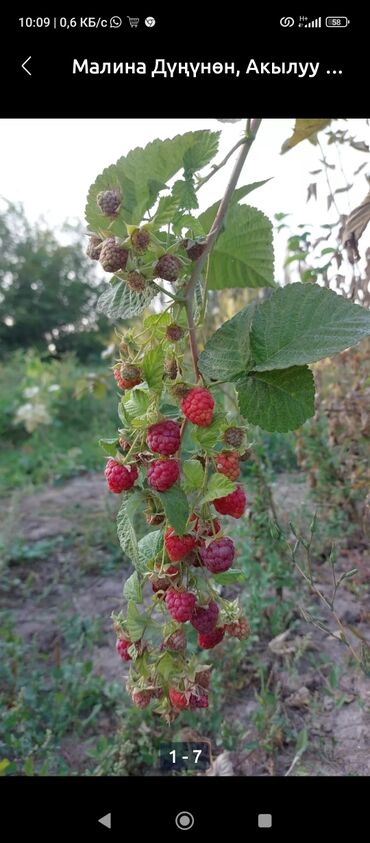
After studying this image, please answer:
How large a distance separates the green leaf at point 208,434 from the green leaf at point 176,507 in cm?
4

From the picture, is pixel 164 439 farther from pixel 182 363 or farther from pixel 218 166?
pixel 218 166

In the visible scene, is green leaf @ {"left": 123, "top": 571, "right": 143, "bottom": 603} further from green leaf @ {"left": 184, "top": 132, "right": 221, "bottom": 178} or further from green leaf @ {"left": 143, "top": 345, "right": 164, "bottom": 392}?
green leaf @ {"left": 184, "top": 132, "right": 221, "bottom": 178}

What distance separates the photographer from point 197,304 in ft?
1.50

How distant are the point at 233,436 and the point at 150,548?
109mm

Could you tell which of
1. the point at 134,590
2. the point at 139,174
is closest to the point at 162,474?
the point at 134,590

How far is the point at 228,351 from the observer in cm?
42
